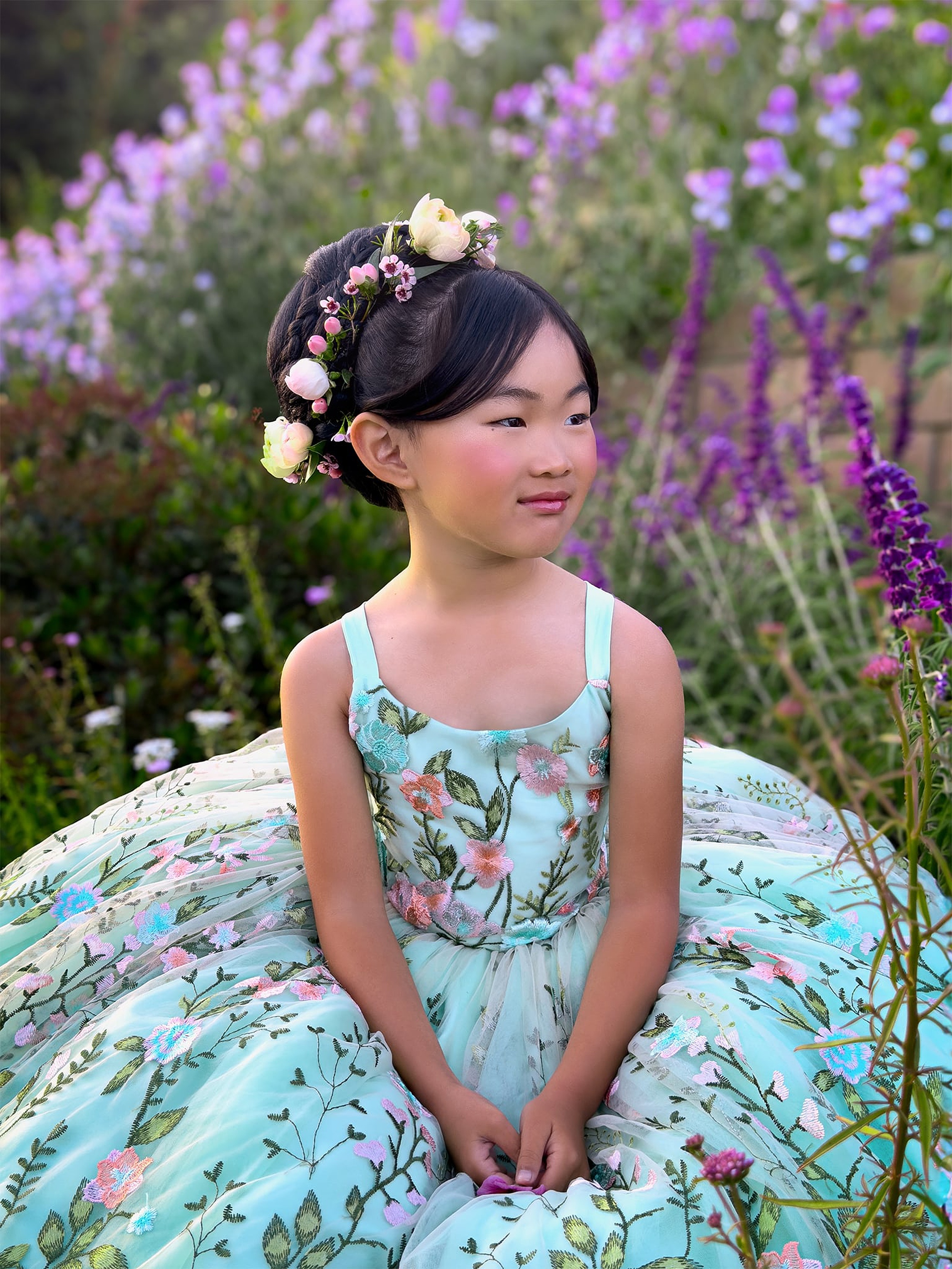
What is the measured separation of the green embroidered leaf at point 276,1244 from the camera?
1.22 meters

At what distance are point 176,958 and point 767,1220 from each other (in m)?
0.86

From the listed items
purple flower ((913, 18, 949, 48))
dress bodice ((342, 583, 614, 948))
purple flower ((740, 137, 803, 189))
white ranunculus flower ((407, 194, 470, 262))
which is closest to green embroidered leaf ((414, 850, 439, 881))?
dress bodice ((342, 583, 614, 948))

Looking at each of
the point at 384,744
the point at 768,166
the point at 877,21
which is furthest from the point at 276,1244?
the point at 877,21

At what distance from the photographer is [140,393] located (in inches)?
164

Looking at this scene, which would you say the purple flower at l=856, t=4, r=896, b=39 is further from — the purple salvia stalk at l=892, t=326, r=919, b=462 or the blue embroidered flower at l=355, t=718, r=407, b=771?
the blue embroidered flower at l=355, t=718, r=407, b=771

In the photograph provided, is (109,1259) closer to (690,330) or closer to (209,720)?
(209,720)

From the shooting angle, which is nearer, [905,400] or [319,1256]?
[319,1256]

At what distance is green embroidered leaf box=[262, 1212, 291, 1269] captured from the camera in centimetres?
122

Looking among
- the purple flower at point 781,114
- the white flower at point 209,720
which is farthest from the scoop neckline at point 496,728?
the purple flower at point 781,114

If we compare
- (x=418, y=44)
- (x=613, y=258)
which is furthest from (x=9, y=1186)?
(x=418, y=44)

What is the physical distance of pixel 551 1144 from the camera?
1.41 m

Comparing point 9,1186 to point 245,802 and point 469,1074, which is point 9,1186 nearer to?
point 469,1074

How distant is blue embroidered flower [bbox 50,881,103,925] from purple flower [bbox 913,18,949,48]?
444 cm

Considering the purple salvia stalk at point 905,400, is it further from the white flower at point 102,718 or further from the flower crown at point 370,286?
the white flower at point 102,718
